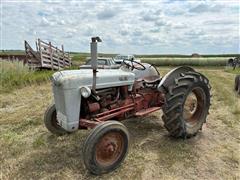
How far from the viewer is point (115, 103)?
14.3 ft

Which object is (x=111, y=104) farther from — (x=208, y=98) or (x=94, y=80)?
(x=208, y=98)

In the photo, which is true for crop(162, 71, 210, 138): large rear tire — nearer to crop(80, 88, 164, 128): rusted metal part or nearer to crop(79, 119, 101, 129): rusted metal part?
crop(80, 88, 164, 128): rusted metal part

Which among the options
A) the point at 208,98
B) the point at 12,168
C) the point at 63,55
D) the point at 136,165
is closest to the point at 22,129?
the point at 12,168

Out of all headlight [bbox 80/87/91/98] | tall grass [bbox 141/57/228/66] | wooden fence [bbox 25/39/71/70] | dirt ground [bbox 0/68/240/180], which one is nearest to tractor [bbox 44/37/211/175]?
headlight [bbox 80/87/91/98]

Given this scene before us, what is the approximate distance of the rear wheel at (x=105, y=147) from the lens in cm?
332

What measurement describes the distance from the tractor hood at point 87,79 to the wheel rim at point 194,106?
42.9 inches

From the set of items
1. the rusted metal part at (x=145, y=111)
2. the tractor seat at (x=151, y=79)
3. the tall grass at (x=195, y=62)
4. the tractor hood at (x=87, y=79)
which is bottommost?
the tall grass at (x=195, y=62)

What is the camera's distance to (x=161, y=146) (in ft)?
14.4

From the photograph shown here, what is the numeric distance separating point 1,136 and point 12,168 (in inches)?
53.0

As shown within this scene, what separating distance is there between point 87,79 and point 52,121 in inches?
52.7

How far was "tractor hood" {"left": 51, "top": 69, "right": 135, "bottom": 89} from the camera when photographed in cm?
364

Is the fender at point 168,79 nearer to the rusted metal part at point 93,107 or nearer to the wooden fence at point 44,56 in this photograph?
the rusted metal part at point 93,107

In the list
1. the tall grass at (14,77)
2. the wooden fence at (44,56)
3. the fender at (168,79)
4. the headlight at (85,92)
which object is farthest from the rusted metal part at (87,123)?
the wooden fence at (44,56)

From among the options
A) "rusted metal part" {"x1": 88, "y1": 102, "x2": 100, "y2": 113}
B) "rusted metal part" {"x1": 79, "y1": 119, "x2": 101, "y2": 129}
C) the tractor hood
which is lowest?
"rusted metal part" {"x1": 79, "y1": 119, "x2": 101, "y2": 129}
